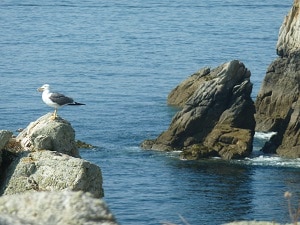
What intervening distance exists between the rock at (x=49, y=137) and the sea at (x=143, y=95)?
4.62m

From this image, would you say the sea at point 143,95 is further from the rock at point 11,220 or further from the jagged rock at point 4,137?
the jagged rock at point 4,137

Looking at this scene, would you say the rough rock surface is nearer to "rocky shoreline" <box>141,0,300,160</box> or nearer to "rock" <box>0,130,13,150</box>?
"rocky shoreline" <box>141,0,300,160</box>

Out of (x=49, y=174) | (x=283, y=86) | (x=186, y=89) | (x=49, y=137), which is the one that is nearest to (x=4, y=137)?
(x=49, y=174)

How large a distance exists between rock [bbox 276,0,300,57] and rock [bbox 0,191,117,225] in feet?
260

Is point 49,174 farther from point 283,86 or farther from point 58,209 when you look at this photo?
point 283,86

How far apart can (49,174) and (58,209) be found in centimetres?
1809

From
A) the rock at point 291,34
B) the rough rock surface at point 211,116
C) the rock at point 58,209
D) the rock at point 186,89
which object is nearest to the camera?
the rock at point 58,209

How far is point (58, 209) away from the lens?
25.4ft

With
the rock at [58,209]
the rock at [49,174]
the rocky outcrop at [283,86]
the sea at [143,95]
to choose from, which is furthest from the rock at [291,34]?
the rock at [58,209]

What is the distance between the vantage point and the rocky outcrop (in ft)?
277

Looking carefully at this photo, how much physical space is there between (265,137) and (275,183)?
1434cm

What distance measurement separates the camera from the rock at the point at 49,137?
27375mm

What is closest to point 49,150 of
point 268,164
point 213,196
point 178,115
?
point 213,196

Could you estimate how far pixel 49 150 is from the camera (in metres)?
27.5
